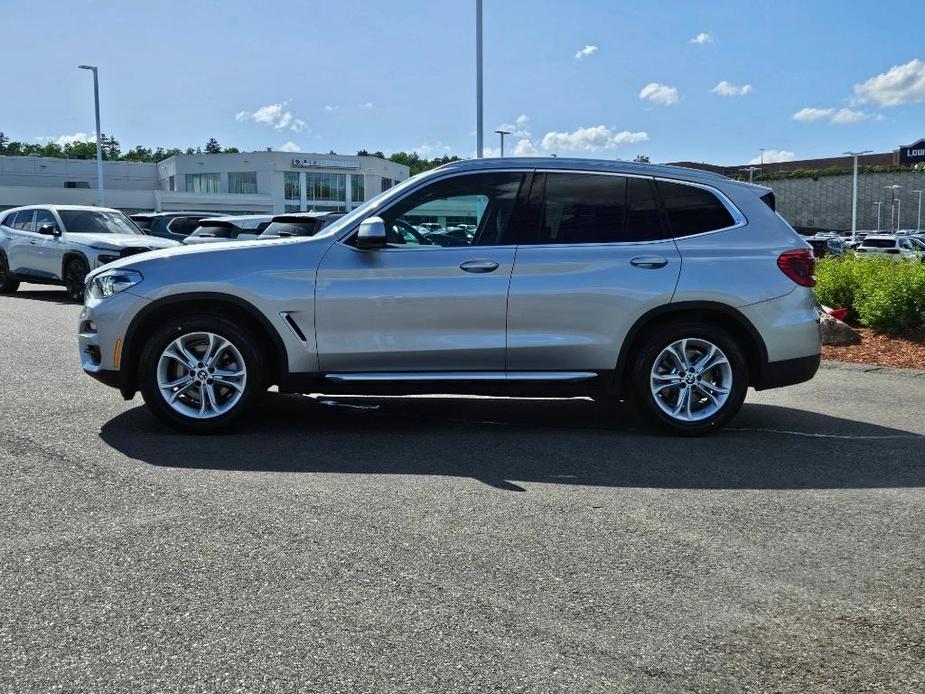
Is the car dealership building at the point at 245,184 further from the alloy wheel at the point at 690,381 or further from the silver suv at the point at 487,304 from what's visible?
the alloy wheel at the point at 690,381

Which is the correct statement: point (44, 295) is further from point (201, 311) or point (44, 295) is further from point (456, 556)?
point (456, 556)

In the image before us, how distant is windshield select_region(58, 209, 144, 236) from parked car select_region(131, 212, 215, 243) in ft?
9.20

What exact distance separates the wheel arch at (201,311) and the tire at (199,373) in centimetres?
8

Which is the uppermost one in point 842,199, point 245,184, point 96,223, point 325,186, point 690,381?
point 842,199

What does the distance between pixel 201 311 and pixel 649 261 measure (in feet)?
9.90

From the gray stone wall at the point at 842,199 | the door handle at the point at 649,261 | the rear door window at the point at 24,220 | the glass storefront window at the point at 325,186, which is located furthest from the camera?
the gray stone wall at the point at 842,199

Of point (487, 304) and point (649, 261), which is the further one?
point (649, 261)

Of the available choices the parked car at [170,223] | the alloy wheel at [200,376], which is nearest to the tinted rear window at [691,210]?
the alloy wheel at [200,376]

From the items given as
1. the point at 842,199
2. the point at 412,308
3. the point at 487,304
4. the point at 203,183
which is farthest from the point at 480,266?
the point at 842,199

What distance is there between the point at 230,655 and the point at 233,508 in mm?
1606

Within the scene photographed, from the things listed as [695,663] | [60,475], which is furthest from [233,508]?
[695,663]

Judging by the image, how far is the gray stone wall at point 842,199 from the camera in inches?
4852

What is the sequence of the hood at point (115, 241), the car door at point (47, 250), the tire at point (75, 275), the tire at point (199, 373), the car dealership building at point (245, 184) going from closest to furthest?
the tire at point (199, 373) → the hood at point (115, 241) → the tire at point (75, 275) → the car door at point (47, 250) → the car dealership building at point (245, 184)

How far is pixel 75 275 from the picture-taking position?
648 inches
